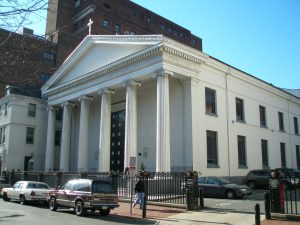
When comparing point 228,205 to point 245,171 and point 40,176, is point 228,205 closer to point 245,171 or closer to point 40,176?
point 245,171

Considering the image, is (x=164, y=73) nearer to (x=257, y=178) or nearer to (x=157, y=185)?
(x=157, y=185)

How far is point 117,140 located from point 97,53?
835 cm

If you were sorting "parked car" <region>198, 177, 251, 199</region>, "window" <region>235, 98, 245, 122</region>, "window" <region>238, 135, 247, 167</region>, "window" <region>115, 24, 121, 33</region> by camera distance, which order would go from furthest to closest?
"window" <region>115, 24, 121, 33</region> < "window" <region>235, 98, 245, 122</region> < "window" <region>238, 135, 247, 167</region> < "parked car" <region>198, 177, 251, 199</region>

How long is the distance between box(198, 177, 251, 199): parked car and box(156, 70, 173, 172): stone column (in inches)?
112

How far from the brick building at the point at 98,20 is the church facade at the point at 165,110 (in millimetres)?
20178

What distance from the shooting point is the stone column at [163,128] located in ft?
Result: 80.6

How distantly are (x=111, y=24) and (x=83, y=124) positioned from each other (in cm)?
3374

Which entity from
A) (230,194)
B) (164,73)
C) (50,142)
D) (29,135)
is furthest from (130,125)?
(29,135)

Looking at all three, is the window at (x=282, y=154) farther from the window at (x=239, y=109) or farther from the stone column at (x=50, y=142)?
the stone column at (x=50, y=142)

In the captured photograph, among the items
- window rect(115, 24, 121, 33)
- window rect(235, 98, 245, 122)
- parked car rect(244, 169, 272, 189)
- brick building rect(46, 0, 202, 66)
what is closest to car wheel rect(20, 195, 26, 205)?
parked car rect(244, 169, 272, 189)

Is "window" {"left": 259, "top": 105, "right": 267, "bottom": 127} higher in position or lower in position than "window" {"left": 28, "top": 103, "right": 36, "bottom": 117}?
lower

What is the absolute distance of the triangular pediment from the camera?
A: 2828 centimetres

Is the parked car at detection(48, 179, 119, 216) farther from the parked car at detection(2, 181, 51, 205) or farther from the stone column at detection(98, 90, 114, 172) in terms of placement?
the stone column at detection(98, 90, 114, 172)

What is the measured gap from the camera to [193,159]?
2639cm
